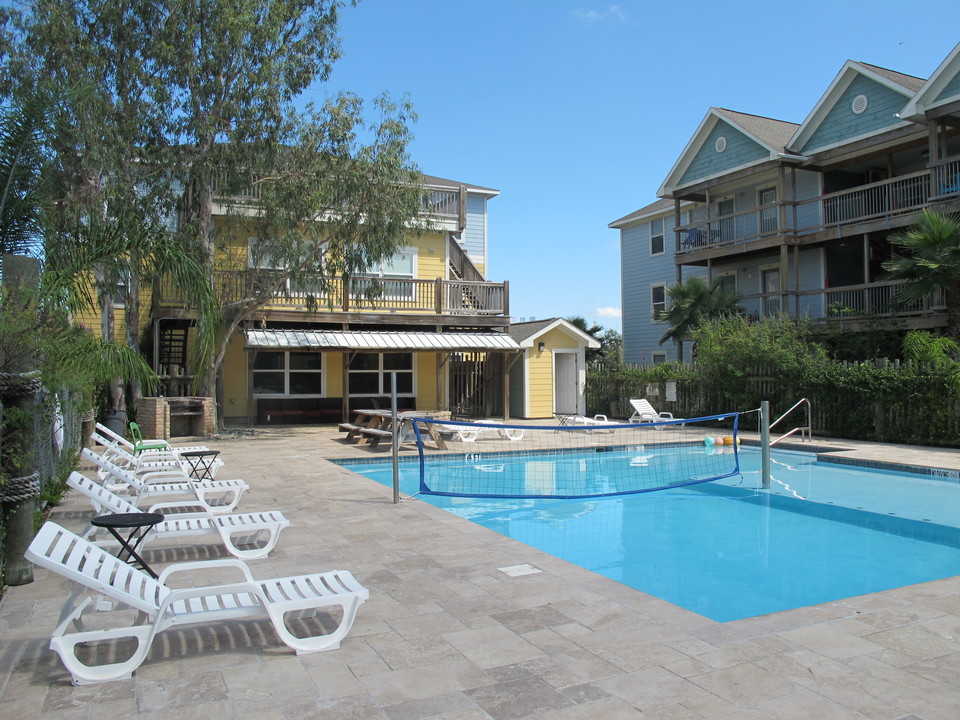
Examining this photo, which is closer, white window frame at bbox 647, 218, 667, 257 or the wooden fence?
the wooden fence

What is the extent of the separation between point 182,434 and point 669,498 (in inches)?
490

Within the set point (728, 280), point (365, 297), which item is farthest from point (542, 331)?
point (728, 280)

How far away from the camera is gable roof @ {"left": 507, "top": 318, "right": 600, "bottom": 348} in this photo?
2458cm

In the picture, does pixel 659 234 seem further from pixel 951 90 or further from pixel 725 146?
pixel 951 90

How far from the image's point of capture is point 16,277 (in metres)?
7.09

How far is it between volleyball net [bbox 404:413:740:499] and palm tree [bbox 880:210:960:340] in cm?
551

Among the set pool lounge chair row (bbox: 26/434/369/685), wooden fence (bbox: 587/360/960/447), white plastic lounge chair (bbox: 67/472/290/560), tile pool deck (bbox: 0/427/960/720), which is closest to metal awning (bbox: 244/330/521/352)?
wooden fence (bbox: 587/360/960/447)

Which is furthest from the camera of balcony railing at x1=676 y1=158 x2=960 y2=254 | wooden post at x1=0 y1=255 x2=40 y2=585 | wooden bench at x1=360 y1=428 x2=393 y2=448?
balcony railing at x1=676 y1=158 x2=960 y2=254

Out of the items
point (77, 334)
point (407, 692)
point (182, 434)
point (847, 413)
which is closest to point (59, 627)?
point (407, 692)

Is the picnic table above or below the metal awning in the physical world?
below

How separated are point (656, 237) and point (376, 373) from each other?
46.3ft

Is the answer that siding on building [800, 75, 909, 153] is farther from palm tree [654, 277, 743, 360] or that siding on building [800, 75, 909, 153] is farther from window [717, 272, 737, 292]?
window [717, 272, 737, 292]

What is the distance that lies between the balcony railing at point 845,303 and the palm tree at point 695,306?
748 mm

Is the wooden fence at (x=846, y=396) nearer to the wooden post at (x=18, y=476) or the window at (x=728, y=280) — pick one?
the window at (x=728, y=280)
